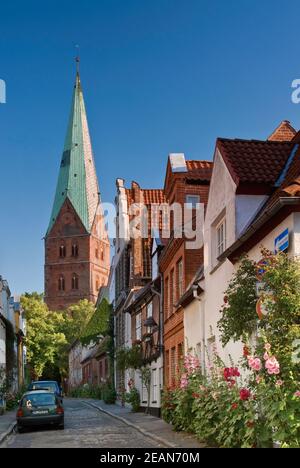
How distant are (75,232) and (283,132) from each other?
4907 inches

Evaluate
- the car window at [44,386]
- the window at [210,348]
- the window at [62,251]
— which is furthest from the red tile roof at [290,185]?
the window at [62,251]

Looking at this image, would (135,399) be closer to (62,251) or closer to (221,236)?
(221,236)

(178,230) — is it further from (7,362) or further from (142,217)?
(7,362)

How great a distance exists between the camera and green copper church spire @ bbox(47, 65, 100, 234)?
452 ft

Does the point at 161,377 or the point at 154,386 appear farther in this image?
the point at 154,386

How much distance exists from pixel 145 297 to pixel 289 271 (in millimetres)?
23100

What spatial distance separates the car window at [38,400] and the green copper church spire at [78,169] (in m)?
114

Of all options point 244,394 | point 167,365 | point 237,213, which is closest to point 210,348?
point 237,213

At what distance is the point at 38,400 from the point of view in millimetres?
24891

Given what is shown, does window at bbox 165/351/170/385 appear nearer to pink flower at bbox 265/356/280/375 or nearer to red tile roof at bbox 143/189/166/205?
red tile roof at bbox 143/189/166/205

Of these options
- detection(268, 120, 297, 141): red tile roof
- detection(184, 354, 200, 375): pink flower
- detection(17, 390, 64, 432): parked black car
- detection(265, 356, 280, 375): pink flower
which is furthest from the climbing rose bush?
detection(268, 120, 297, 141): red tile roof

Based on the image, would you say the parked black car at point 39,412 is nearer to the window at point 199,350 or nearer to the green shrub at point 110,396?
the window at point 199,350

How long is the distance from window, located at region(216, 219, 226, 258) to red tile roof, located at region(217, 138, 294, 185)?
1.77 metres

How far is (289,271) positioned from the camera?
11.6 metres
